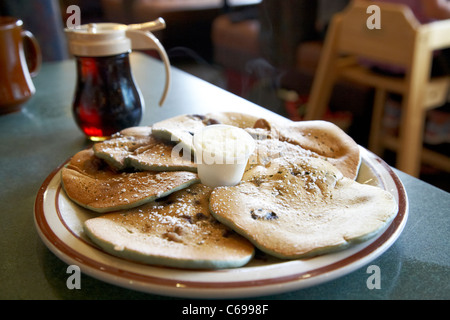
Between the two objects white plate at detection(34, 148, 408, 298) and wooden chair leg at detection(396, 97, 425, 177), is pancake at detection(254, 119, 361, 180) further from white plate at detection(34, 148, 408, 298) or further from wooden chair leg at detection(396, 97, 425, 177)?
wooden chair leg at detection(396, 97, 425, 177)

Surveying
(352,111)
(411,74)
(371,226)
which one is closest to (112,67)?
(371,226)

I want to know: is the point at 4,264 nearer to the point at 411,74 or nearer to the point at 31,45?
the point at 31,45

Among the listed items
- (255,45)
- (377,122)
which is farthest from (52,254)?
A: (255,45)

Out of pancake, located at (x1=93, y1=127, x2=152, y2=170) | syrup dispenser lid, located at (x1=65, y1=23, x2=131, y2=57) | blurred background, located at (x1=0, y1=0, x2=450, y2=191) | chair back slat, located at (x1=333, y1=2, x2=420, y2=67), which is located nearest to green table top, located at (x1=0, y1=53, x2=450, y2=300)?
pancake, located at (x1=93, y1=127, x2=152, y2=170)

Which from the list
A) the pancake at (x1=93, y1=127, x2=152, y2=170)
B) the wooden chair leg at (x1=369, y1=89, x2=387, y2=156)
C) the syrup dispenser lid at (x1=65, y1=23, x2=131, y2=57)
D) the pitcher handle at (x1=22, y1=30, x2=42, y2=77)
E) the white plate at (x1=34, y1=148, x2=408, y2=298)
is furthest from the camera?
the wooden chair leg at (x1=369, y1=89, x2=387, y2=156)

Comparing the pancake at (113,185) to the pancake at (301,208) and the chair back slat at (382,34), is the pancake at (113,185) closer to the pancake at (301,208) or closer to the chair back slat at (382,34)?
the pancake at (301,208)

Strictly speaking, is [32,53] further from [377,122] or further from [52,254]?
[377,122]

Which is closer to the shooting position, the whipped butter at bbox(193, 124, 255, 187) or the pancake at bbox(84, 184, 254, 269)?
the pancake at bbox(84, 184, 254, 269)
